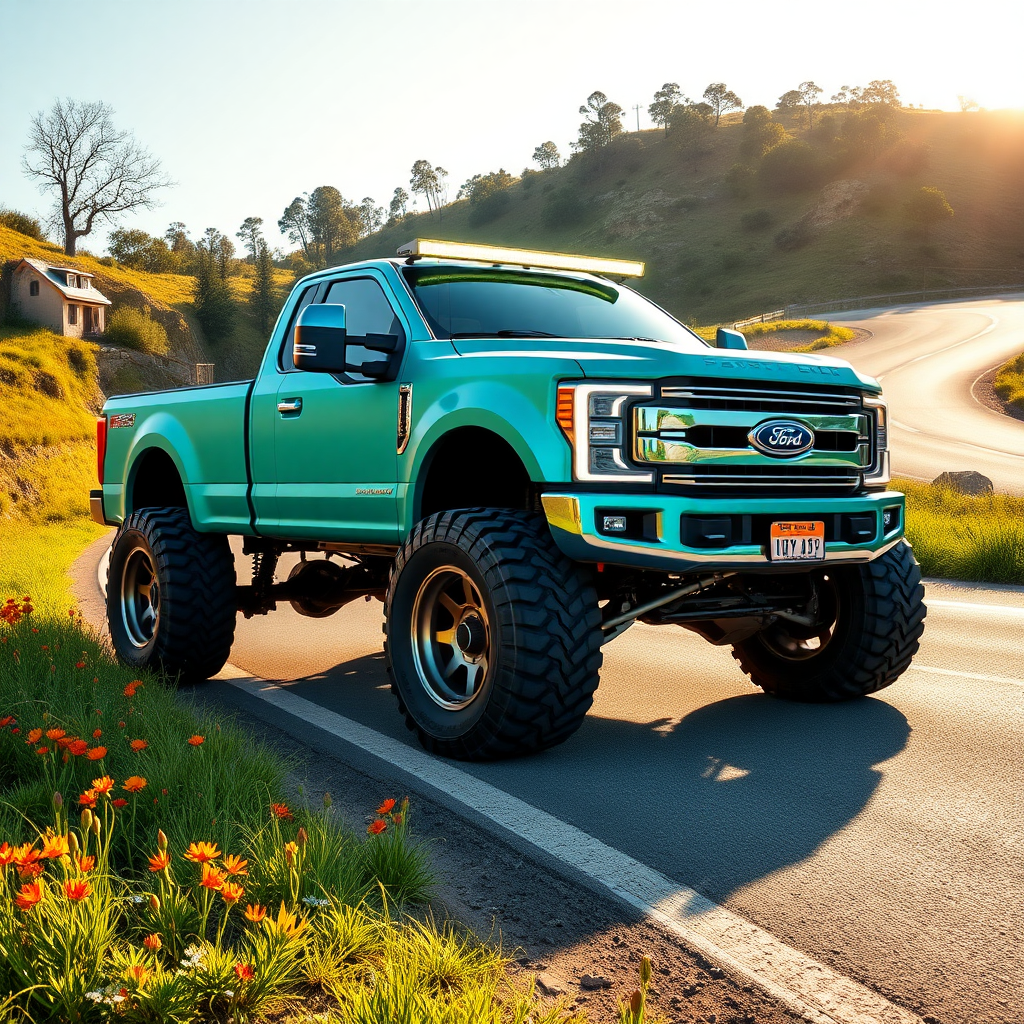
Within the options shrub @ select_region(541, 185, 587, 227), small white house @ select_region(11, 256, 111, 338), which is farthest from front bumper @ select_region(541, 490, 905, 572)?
shrub @ select_region(541, 185, 587, 227)

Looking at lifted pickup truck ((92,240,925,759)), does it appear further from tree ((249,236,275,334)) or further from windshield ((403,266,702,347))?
tree ((249,236,275,334))

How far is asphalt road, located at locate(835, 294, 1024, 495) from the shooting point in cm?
2225

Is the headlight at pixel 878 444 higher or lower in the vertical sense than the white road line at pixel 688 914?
higher

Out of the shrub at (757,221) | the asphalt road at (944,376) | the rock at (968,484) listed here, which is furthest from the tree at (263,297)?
the rock at (968,484)

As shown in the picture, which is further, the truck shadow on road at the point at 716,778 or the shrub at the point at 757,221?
the shrub at the point at 757,221

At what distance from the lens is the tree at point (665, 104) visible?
472 ft

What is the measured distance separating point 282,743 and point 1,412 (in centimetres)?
3676

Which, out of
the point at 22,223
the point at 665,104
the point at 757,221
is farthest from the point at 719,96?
the point at 22,223

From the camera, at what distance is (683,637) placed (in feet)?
27.6

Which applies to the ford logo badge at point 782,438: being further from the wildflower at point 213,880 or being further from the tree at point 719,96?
the tree at point 719,96

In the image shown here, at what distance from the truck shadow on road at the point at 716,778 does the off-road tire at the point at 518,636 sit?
0.58 feet

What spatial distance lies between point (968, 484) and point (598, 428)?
42.6ft

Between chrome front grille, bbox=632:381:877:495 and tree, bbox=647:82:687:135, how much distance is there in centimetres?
14640

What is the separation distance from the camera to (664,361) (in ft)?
15.1
